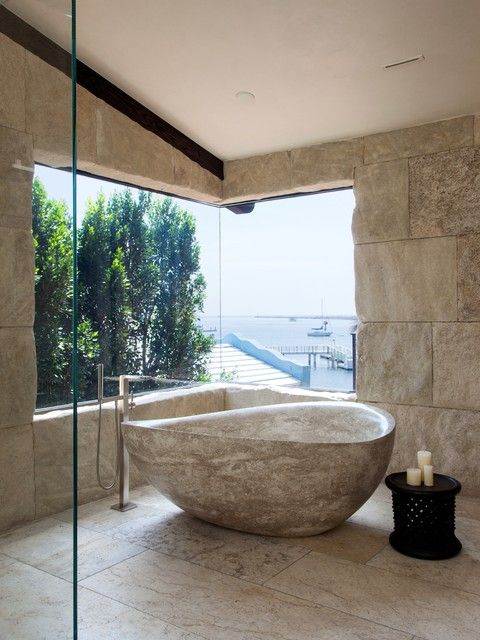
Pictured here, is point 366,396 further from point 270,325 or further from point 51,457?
point 51,457

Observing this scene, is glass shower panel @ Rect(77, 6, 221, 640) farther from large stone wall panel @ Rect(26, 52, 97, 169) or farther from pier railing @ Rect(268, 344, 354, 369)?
large stone wall panel @ Rect(26, 52, 97, 169)

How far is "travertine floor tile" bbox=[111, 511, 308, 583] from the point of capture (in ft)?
7.95

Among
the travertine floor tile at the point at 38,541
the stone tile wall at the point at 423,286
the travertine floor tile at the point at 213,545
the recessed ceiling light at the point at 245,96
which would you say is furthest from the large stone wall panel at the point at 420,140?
the travertine floor tile at the point at 38,541

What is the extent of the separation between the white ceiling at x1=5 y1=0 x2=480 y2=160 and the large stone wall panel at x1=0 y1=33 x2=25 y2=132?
149 centimetres

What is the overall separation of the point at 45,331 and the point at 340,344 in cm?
299

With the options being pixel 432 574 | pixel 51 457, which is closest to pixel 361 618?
pixel 432 574

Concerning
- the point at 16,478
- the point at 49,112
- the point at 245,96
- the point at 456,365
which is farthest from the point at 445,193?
the point at 16,478

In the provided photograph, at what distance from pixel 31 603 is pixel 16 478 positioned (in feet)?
0.95

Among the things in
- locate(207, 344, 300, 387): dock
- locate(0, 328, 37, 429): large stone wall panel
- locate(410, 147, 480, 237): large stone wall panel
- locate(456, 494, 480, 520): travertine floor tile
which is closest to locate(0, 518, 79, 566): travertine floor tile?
locate(0, 328, 37, 429): large stone wall panel

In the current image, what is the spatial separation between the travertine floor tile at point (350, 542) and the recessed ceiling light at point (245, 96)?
251cm

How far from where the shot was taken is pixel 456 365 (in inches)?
133

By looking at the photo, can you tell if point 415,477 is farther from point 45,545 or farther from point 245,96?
point 245,96

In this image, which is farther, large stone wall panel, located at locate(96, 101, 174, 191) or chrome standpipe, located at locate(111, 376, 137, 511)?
large stone wall panel, located at locate(96, 101, 174, 191)

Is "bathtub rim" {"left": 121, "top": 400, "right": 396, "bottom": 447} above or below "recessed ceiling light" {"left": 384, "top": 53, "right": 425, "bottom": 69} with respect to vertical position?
below
